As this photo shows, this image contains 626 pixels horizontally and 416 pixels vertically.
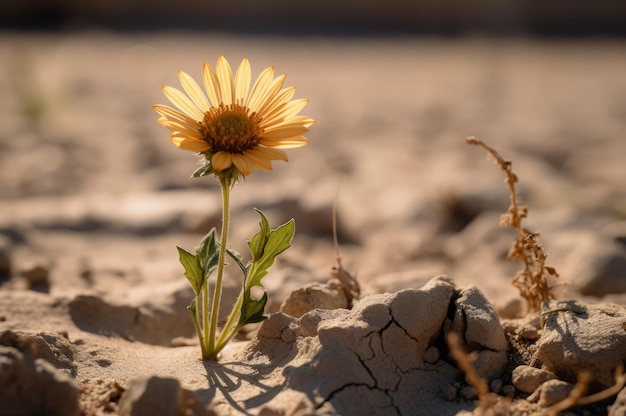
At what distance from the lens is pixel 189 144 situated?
2.28 m

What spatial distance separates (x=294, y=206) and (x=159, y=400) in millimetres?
2988

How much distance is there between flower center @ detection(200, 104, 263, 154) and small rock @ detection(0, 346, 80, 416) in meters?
0.85

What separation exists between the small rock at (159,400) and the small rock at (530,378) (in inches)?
38.9

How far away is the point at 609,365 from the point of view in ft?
7.36

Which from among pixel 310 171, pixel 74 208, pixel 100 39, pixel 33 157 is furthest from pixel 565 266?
pixel 100 39

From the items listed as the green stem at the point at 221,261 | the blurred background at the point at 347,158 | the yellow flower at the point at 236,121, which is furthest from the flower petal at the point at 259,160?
the blurred background at the point at 347,158

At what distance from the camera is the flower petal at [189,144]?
227cm

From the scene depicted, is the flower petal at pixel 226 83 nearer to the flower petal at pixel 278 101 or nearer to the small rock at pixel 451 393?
the flower petal at pixel 278 101

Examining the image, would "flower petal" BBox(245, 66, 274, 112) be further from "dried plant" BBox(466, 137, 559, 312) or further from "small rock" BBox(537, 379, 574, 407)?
"small rock" BBox(537, 379, 574, 407)

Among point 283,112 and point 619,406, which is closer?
point 619,406

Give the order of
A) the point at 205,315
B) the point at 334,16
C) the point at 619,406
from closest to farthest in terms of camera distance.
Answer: the point at 619,406 < the point at 205,315 < the point at 334,16

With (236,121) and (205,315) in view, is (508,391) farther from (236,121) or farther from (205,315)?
(236,121)

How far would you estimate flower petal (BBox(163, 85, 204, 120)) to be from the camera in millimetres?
2463

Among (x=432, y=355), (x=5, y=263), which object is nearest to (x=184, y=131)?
(x=432, y=355)
